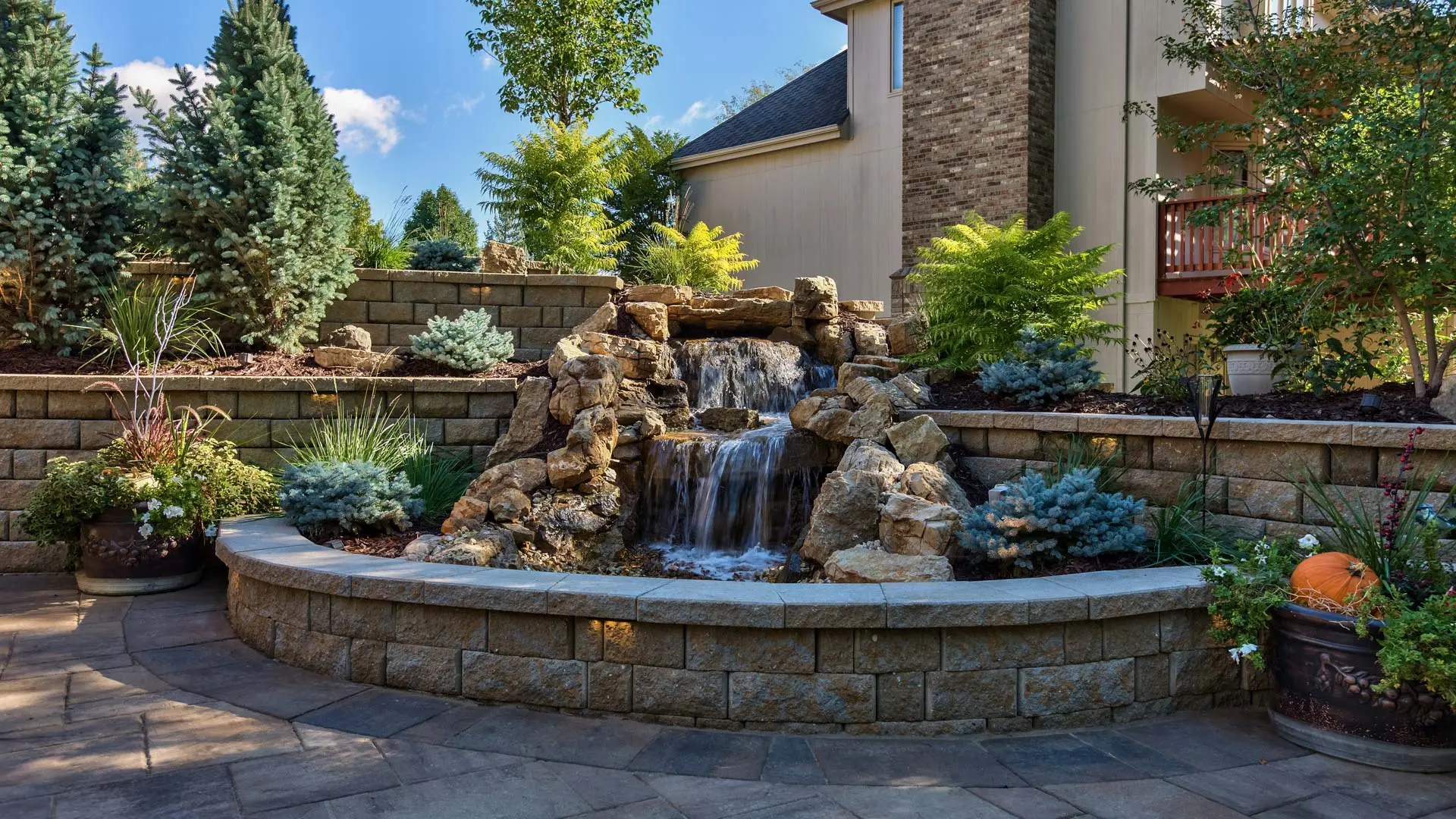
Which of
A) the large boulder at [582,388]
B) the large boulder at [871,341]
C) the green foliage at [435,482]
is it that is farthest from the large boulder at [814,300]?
the green foliage at [435,482]

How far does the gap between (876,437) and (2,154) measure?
645cm

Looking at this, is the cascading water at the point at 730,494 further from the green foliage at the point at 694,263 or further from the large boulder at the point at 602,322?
the green foliage at the point at 694,263

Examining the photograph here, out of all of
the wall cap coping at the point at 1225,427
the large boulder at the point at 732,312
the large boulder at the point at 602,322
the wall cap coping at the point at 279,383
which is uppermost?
the large boulder at the point at 732,312

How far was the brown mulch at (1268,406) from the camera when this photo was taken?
4.90 metres

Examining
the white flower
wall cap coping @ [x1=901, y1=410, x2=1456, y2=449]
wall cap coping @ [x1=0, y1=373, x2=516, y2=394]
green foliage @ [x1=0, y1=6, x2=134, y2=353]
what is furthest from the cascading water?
green foliage @ [x1=0, y1=6, x2=134, y2=353]

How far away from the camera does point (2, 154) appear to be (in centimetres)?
628

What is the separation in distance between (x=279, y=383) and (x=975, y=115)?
29.9 ft

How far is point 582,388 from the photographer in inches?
251

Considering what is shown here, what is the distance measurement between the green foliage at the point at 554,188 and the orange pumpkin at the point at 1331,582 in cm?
970

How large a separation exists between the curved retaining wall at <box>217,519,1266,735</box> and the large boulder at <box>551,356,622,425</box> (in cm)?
267

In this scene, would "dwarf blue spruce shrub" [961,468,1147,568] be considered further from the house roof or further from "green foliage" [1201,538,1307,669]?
the house roof

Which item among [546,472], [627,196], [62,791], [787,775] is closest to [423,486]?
[546,472]

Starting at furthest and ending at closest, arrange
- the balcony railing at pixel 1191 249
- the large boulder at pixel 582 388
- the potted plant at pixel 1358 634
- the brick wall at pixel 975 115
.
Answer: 1. the brick wall at pixel 975 115
2. the balcony railing at pixel 1191 249
3. the large boulder at pixel 582 388
4. the potted plant at pixel 1358 634

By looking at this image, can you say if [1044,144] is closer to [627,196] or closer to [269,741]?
[627,196]
